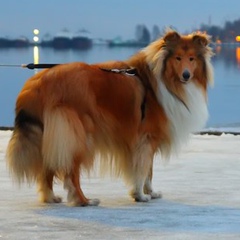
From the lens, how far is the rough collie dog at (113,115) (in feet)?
17.9

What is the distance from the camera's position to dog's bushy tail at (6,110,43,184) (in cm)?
547

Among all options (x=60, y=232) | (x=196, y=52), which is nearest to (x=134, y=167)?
(x=196, y=52)

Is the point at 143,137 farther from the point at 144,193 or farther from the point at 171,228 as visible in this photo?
the point at 171,228

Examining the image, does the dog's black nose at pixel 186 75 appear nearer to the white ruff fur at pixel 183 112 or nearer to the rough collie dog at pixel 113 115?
the rough collie dog at pixel 113 115

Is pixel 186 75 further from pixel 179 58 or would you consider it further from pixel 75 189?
pixel 75 189

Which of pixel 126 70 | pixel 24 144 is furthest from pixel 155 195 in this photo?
pixel 24 144

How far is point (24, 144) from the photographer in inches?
215

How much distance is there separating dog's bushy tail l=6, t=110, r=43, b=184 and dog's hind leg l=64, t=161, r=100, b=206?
285 millimetres

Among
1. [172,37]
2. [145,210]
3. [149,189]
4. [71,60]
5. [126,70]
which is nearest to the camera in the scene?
[145,210]

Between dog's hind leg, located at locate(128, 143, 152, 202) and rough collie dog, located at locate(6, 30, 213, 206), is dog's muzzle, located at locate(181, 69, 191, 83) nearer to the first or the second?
rough collie dog, located at locate(6, 30, 213, 206)

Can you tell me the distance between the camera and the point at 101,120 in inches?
222

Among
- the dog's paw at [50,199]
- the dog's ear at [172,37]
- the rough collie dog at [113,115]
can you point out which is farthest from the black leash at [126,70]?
the dog's paw at [50,199]

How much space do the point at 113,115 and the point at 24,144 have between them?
75 cm

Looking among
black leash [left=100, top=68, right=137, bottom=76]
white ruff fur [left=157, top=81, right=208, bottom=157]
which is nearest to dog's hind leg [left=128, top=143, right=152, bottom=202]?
white ruff fur [left=157, top=81, right=208, bottom=157]
